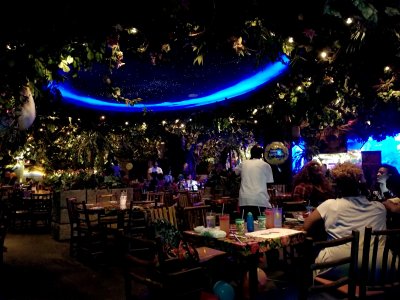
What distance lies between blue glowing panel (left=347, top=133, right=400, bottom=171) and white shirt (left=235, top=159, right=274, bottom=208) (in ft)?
23.1

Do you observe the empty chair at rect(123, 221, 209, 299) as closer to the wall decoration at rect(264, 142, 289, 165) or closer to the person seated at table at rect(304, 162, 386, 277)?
the person seated at table at rect(304, 162, 386, 277)

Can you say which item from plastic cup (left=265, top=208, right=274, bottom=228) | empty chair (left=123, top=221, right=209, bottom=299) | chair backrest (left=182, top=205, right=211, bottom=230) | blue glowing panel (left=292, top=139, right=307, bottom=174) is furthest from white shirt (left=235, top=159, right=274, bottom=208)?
blue glowing panel (left=292, top=139, right=307, bottom=174)

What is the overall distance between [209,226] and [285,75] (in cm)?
486

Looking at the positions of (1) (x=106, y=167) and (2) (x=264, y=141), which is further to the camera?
(1) (x=106, y=167)

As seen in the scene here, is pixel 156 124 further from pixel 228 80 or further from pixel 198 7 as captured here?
pixel 198 7

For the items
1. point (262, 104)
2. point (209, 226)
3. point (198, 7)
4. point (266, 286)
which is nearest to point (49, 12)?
point (198, 7)

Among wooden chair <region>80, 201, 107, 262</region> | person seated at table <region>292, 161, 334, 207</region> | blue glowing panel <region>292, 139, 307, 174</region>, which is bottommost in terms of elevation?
wooden chair <region>80, 201, 107, 262</region>

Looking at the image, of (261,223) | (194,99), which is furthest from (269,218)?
(194,99)

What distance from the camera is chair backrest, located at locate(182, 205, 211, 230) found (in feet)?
13.0

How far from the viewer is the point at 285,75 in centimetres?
732

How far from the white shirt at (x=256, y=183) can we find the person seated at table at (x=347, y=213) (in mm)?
1827

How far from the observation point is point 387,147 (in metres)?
10.6

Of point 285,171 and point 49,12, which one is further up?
point 49,12

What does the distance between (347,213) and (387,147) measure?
9059 mm
